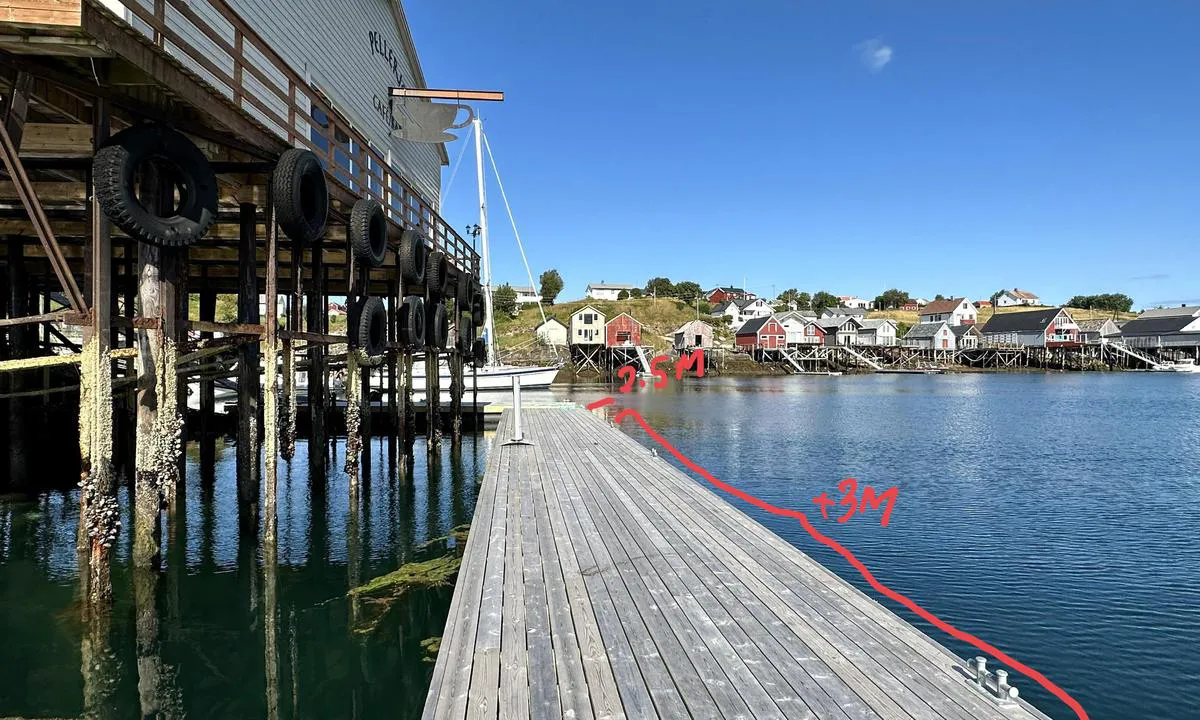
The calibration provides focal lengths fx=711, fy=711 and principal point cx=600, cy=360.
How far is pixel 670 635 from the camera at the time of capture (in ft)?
15.7

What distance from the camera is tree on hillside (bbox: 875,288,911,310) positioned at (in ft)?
560

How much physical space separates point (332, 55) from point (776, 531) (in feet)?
50.7

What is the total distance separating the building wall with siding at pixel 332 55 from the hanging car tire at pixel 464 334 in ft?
17.7

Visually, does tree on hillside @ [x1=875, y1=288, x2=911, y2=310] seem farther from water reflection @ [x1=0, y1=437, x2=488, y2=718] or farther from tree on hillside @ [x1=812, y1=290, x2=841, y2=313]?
water reflection @ [x1=0, y1=437, x2=488, y2=718]

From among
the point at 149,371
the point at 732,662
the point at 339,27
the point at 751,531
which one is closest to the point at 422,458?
the point at 339,27

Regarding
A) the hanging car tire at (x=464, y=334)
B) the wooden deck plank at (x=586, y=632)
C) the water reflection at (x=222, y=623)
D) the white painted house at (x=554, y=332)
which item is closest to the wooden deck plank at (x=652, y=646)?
the wooden deck plank at (x=586, y=632)

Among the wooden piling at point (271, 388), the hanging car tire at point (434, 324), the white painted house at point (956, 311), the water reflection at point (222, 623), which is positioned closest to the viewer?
the water reflection at point (222, 623)

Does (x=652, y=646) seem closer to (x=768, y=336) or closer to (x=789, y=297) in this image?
(x=768, y=336)

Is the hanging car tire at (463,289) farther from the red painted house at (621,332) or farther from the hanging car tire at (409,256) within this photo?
the red painted house at (621,332)

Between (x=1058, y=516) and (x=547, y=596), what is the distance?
13.1 m

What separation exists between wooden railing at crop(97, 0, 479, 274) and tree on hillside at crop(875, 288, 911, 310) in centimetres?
16455

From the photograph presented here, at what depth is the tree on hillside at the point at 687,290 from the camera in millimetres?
137750

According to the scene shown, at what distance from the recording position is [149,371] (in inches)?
304

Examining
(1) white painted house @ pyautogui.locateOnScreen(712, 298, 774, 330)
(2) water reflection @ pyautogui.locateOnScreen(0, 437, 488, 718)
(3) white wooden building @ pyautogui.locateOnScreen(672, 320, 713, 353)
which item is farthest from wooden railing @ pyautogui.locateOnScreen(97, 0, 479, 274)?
(1) white painted house @ pyautogui.locateOnScreen(712, 298, 774, 330)
